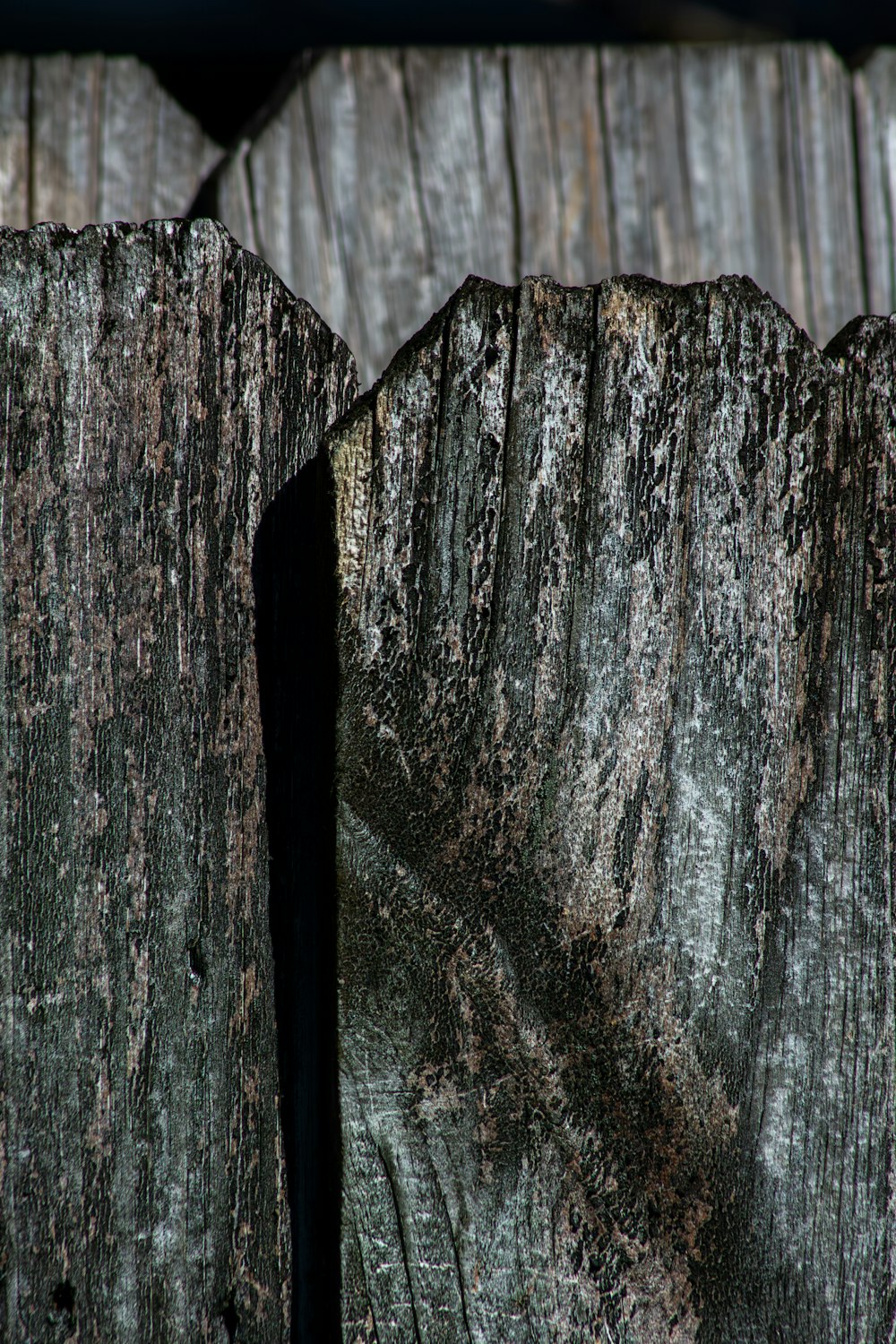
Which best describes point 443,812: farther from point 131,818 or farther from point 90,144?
point 90,144

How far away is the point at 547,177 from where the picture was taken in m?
2.34

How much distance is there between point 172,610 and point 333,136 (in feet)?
5.01

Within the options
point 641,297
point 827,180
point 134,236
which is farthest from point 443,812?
point 827,180

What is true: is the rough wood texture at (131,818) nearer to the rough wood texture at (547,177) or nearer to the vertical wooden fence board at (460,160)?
the rough wood texture at (547,177)

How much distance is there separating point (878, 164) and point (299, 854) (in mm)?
2184

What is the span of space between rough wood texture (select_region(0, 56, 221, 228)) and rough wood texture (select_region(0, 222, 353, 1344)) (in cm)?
125

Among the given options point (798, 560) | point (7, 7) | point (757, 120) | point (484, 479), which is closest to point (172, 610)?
point (484, 479)

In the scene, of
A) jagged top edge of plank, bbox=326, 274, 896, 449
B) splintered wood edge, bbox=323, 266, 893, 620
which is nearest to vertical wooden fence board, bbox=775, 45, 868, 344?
jagged top edge of plank, bbox=326, 274, 896, 449

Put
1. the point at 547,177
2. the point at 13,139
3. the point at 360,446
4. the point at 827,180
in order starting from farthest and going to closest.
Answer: the point at 827,180
the point at 547,177
the point at 13,139
the point at 360,446

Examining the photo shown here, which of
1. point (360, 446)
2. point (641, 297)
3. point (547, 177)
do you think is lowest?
point (360, 446)

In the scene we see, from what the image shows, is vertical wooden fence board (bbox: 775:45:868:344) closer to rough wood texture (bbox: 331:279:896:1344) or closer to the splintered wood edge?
rough wood texture (bbox: 331:279:896:1344)

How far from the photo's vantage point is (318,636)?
118 centimetres

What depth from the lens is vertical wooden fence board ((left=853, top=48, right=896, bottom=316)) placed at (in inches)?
96.4

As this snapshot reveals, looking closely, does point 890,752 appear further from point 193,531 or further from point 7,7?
point 7,7
